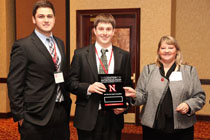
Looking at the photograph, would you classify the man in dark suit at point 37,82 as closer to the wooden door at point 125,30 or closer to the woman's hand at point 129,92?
the woman's hand at point 129,92

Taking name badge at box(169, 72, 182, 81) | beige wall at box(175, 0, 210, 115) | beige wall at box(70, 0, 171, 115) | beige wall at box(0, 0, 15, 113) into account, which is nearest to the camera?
name badge at box(169, 72, 182, 81)

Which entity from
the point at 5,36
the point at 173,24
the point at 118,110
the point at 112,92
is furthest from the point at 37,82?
the point at 5,36

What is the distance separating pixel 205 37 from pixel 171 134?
3.68 m

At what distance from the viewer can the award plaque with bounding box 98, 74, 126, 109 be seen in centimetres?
204

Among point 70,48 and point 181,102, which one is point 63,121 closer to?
point 181,102

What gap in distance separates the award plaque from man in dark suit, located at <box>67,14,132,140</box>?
81 mm

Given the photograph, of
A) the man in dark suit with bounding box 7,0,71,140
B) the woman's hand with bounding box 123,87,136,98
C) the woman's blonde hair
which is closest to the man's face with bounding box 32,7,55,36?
the man in dark suit with bounding box 7,0,71,140

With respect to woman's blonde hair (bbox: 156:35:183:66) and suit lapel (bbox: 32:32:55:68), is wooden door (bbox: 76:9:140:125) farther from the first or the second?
suit lapel (bbox: 32:32:55:68)

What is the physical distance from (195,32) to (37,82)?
4274 mm

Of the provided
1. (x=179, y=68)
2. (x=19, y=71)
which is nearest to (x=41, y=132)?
(x=19, y=71)

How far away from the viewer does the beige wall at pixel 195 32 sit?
5.15 meters

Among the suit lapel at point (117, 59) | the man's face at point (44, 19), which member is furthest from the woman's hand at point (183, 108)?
the man's face at point (44, 19)

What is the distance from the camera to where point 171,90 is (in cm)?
221

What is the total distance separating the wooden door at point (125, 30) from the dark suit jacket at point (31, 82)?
2887 mm
